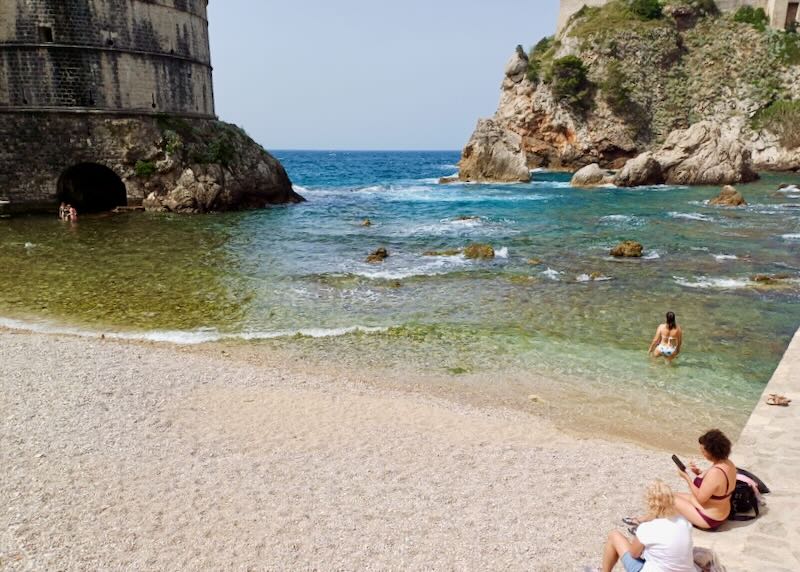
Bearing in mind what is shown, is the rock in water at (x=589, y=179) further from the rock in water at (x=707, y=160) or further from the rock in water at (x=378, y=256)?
the rock in water at (x=378, y=256)

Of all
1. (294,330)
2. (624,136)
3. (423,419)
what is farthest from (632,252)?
(624,136)

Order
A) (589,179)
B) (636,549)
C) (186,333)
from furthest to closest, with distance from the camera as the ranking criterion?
(589,179) → (186,333) → (636,549)

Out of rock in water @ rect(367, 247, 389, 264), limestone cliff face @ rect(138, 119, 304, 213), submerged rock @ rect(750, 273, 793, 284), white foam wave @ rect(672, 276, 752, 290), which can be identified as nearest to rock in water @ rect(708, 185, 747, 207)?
submerged rock @ rect(750, 273, 793, 284)

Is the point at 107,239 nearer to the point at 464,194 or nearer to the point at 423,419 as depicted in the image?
the point at 423,419

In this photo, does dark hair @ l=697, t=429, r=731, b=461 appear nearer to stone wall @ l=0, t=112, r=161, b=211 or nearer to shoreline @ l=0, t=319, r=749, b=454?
shoreline @ l=0, t=319, r=749, b=454

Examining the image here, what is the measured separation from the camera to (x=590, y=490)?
24.1 ft

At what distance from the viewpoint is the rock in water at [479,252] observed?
24.2 metres

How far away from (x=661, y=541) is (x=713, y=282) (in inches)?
652

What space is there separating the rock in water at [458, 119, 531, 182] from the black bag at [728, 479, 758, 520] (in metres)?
54.1

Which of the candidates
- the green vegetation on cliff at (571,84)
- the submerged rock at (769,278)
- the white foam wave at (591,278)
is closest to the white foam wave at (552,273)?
the white foam wave at (591,278)

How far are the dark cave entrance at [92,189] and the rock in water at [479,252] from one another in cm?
2424

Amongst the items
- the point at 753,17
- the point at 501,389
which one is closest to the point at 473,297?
the point at 501,389

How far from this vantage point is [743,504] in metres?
6.52

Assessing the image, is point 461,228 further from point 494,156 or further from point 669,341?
point 494,156
